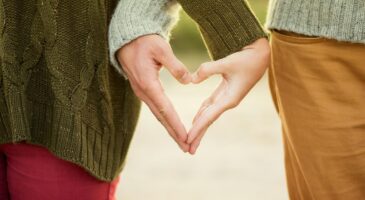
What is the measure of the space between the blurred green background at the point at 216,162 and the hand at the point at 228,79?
1.92m

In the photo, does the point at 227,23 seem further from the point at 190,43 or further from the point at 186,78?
the point at 190,43

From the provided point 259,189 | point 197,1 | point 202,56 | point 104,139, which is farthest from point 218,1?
point 202,56

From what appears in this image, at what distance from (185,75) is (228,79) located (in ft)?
0.28

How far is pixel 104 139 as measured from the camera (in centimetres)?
144

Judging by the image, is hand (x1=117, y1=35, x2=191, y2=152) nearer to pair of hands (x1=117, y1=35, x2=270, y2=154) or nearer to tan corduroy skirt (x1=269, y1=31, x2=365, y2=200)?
pair of hands (x1=117, y1=35, x2=270, y2=154)

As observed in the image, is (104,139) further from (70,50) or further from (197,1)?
(197,1)

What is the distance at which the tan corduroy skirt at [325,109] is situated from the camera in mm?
1445

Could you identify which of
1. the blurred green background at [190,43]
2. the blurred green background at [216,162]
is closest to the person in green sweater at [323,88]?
the blurred green background at [216,162]

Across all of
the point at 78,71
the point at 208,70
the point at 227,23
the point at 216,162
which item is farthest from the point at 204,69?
the point at 216,162

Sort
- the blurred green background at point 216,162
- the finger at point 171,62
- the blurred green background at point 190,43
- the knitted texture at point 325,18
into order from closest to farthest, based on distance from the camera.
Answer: the finger at point 171,62
the knitted texture at point 325,18
the blurred green background at point 216,162
the blurred green background at point 190,43

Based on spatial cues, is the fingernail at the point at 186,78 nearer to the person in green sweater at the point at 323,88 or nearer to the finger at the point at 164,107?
the finger at the point at 164,107

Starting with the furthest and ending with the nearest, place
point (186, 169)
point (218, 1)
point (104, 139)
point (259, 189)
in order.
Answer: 1. point (186, 169)
2. point (259, 189)
3. point (104, 139)
4. point (218, 1)

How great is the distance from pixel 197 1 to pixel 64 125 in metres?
0.37

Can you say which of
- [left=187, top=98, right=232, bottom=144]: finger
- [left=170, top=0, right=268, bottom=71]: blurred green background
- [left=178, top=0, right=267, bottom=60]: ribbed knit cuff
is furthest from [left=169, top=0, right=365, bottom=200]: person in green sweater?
[left=170, top=0, right=268, bottom=71]: blurred green background
